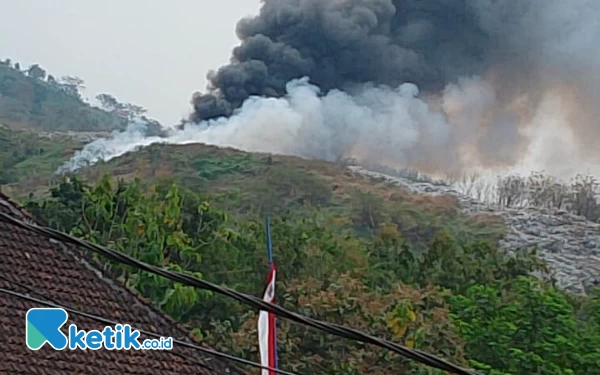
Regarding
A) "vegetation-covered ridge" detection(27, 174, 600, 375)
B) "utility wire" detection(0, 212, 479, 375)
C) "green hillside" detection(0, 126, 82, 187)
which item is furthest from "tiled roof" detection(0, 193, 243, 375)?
"green hillside" detection(0, 126, 82, 187)

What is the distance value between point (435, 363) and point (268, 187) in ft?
133

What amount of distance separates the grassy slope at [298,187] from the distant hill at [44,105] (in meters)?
9.82

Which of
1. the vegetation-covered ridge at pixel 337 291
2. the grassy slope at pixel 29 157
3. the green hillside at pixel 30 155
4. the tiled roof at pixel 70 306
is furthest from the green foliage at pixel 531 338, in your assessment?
the green hillside at pixel 30 155

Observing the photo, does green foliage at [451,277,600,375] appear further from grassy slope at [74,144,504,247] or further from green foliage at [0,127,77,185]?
green foliage at [0,127,77,185]

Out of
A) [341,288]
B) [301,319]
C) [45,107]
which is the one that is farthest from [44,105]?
[301,319]

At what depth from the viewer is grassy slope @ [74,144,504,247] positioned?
136 feet

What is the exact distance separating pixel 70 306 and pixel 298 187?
116 feet

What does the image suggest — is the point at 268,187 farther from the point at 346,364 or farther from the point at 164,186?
the point at 346,364

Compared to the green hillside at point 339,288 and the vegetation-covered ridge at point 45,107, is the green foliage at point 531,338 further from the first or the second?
the vegetation-covered ridge at point 45,107

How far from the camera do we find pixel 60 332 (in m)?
8.08

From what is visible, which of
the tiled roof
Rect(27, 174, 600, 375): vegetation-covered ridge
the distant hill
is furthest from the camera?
the distant hill

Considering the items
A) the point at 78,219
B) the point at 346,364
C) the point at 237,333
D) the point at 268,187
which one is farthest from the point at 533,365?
the point at 268,187

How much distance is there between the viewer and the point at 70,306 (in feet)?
28.6

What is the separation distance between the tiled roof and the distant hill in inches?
1787
